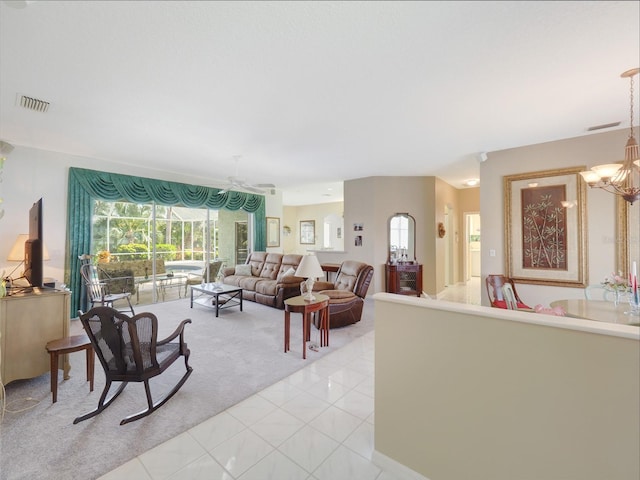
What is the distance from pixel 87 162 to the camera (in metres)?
4.89

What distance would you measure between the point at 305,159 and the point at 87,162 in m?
3.87

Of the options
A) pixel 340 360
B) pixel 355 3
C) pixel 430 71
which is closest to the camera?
pixel 355 3

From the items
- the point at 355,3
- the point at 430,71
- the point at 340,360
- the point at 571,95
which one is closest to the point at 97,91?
the point at 355,3

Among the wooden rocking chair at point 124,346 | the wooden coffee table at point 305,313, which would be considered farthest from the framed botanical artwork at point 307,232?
the wooden rocking chair at point 124,346

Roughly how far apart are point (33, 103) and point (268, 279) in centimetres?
442

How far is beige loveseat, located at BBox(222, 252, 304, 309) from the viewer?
A: 5.42m

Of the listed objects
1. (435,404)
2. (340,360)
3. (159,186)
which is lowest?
(340,360)

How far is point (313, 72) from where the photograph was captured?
234 centimetres

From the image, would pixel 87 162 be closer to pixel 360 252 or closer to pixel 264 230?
pixel 264 230

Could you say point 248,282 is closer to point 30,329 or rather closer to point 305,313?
point 305,313

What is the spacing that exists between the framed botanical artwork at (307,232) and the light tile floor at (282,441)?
9.11m

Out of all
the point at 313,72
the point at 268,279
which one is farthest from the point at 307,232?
the point at 313,72

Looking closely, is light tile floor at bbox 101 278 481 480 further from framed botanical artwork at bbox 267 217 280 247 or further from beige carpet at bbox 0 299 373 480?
framed botanical artwork at bbox 267 217 280 247

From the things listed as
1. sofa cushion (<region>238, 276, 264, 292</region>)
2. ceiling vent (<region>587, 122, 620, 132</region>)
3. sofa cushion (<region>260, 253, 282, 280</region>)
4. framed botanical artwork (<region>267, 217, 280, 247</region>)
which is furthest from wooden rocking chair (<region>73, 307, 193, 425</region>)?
framed botanical artwork (<region>267, 217, 280, 247</region>)
